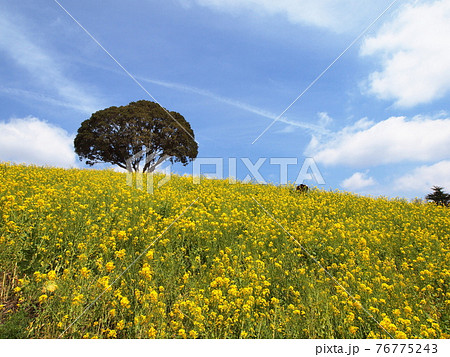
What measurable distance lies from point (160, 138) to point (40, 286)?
99.1 ft

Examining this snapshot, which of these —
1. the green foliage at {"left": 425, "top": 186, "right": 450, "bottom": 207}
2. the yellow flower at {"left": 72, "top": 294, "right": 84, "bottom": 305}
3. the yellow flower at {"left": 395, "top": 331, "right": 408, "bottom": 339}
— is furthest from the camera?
the green foliage at {"left": 425, "top": 186, "right": 450, "bottom": 207}

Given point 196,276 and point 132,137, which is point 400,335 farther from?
point 132,137

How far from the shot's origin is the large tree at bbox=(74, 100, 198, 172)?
32.6m

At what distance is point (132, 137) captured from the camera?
31953mm

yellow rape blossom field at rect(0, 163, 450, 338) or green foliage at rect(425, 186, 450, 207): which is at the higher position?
green foliage at rect(425, 186, 450, 207)

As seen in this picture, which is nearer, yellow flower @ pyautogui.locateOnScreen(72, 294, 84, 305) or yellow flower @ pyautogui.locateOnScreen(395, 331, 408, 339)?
yellow flower @ pyautogui.locateOnScreen(395, 331, 408, 339)

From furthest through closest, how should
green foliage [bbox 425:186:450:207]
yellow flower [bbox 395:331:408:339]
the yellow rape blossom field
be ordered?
green foliage [bbox 425:186:450:207]
the yellow rape blossom field
yellow flower [bbox 395:331:408:339]

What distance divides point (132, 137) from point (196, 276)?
2880cm

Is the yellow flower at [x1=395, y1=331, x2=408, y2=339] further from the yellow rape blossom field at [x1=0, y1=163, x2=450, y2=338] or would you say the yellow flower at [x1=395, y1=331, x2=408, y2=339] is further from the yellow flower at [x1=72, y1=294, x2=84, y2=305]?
the yellow flower at [x1=72, y1=294, x2=84, y2=305]

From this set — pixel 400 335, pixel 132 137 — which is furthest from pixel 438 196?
pixel 132 137

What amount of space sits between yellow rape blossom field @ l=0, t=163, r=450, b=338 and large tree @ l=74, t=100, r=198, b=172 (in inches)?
948

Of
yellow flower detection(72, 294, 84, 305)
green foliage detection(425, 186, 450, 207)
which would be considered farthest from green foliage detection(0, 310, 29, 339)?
green foliage detection(425, 186, 450, 207)

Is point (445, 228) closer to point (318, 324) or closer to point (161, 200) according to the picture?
point (318, 324)

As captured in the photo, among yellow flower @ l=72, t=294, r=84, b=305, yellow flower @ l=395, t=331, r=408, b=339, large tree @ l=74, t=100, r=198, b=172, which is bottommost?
yellow flower @ l=395, t=331, r=408, b=339
